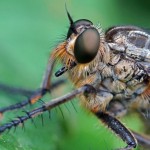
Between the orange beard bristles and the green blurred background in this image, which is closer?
the orange beard bristles

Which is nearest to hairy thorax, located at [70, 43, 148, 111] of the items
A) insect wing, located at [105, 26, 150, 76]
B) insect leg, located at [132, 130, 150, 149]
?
insect wing, located at [105, 26, 150, 76]

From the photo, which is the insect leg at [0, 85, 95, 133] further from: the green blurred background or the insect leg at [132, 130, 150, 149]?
the insect leg at [132, 130, 150, 149]

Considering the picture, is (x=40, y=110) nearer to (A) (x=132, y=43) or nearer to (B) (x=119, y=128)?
(B) (x=119, y=128)

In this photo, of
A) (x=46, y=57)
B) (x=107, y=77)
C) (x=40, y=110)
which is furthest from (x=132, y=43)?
(x=46, y=57)

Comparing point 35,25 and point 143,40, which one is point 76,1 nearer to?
point 35,25

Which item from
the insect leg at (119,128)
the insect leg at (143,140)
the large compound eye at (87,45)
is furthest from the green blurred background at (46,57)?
the large compound eye at (87,45)
